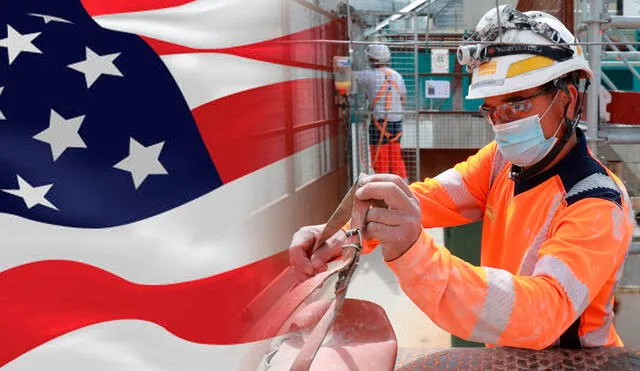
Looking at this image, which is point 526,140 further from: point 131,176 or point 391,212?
point 131,176

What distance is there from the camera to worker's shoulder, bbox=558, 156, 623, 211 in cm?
132

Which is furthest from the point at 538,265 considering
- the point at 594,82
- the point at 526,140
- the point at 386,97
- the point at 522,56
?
the point at 386,97

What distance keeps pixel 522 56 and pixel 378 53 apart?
4747 mm

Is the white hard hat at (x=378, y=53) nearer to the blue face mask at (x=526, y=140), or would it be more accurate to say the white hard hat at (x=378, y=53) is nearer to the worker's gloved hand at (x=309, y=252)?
the blue face mask at (x=526, y=140)

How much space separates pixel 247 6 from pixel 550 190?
842 mm

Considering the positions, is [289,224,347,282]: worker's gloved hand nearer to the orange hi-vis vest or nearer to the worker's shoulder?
the worker's shoulder

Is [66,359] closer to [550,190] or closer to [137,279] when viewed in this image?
[137,279]

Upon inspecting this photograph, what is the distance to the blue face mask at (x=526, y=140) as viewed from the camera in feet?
4.84

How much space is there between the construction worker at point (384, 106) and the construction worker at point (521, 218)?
14.4ft

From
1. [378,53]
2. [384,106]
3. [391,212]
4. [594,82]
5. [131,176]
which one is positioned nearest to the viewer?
[391,212]

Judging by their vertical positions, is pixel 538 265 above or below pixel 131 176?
below

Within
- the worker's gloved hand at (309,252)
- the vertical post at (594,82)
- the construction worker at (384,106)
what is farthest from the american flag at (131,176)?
the construction worker at (384,106)

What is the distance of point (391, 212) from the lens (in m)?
0.96

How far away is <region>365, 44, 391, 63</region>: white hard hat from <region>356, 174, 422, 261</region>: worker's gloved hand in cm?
523
